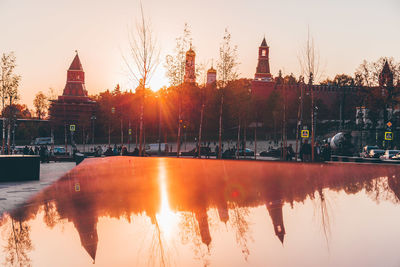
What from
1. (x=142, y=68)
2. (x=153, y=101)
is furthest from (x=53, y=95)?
(x=142, y=68)

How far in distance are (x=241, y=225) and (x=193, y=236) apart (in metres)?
1.03

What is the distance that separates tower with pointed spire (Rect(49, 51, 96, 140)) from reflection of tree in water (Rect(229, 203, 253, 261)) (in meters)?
89.6

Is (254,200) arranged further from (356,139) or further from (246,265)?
(356,139)

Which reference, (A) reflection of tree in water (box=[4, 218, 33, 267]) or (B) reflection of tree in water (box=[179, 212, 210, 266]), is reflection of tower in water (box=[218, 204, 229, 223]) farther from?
(A) reflection of tree in water (box=[4, 218, 33, 267])

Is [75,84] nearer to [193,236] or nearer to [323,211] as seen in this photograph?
[323,211]

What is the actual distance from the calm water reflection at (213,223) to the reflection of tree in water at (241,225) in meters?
0.02

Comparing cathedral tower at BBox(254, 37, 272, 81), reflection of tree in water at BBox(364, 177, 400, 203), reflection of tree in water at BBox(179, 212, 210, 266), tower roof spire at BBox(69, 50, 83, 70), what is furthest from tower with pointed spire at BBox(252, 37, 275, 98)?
reflection of tree in water at BBox(179, 212, 210, 266)

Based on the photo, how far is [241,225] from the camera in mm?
8555

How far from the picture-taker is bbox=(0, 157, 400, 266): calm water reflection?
7051 millimetres

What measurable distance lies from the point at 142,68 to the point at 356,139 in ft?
178

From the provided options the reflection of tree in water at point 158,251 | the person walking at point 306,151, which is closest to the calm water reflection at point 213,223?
the reflection of tree in water at point 158,251

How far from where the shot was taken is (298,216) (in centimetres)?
911

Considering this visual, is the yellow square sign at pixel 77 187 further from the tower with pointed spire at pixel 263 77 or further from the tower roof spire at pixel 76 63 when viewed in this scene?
the tower roof spire at pixel 76 63

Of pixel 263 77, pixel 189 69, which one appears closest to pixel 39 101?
pixel 263 77
